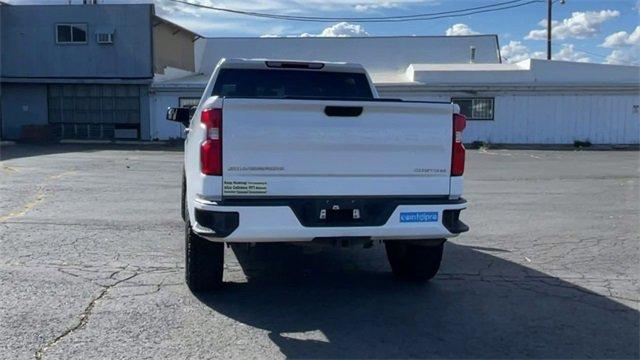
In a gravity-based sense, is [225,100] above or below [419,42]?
below

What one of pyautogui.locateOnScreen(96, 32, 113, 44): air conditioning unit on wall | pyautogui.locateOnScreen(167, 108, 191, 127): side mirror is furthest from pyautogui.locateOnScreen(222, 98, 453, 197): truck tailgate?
pyautogui.locateOnScreen(96, 32, 113, 44): air conditioning unit on wall

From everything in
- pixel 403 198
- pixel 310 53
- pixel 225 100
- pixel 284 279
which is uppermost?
pixel 310 53

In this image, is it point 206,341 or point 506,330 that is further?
point 506,330

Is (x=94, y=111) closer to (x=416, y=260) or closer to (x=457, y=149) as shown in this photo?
(x=416, y=260)

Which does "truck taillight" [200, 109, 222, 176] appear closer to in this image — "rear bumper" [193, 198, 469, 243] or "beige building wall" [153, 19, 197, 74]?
"rear bumper" [193, 198, 469, 243]

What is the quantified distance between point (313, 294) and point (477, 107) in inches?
1033

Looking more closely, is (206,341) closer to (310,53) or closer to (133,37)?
(133,37)

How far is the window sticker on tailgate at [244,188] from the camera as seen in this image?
507 centimetres

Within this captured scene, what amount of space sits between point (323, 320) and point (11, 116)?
1257 inches

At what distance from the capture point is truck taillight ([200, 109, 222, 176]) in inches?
196

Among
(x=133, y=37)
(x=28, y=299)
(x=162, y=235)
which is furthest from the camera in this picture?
(x=133, y=37)

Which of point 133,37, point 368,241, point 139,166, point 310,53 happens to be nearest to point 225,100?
point 368,241

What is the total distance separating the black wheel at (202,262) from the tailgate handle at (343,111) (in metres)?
1.54

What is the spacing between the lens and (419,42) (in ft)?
130
